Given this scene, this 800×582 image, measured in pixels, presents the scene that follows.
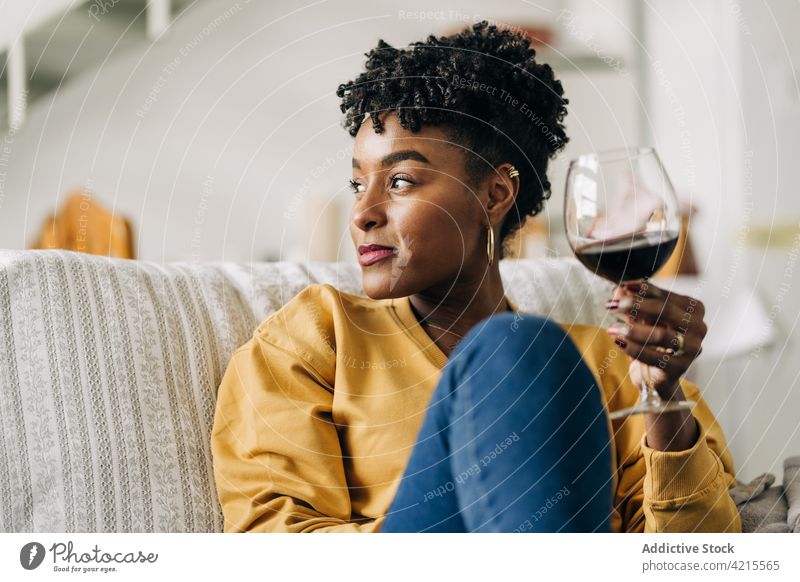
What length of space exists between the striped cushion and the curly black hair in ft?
0.94

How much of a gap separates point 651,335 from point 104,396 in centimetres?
48

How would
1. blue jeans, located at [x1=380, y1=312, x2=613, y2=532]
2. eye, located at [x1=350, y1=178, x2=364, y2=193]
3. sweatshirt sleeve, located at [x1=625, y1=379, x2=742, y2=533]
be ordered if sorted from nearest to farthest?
blue jeans, located at [x1=380, y1=312, x2=613, y2=532] → sweatshirt sleeve, located at [x1=625, y1=379, x2=742, y2=533] → eye, located at [x1=350, y1=178, x2=364, y2=193]

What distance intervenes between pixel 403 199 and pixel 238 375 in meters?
0.23

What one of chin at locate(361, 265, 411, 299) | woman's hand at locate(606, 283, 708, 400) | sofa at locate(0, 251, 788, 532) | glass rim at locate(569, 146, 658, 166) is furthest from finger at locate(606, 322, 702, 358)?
sofa at locate(0, 251, 788, 532)

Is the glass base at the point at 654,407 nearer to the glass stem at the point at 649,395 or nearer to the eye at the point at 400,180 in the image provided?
the glass stem at the point at 649,395

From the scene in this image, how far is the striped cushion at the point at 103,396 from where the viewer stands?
27.0 inches

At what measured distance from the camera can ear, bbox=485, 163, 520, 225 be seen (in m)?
0.83

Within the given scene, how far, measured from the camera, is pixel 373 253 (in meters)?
0.77

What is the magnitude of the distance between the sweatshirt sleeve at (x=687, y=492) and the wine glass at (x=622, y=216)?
0.28 feet

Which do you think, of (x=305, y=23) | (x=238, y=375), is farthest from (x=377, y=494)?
(x=305, y=23)

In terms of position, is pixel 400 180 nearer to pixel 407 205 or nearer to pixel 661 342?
pixel 407 205

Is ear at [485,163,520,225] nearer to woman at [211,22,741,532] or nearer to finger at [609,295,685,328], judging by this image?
woman at [211,22,741,532]

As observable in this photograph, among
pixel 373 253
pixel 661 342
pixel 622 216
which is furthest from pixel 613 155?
pixel 373 253

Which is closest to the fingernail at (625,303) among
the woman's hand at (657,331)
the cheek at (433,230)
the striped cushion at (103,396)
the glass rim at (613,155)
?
the woman's hand at (657,331)
